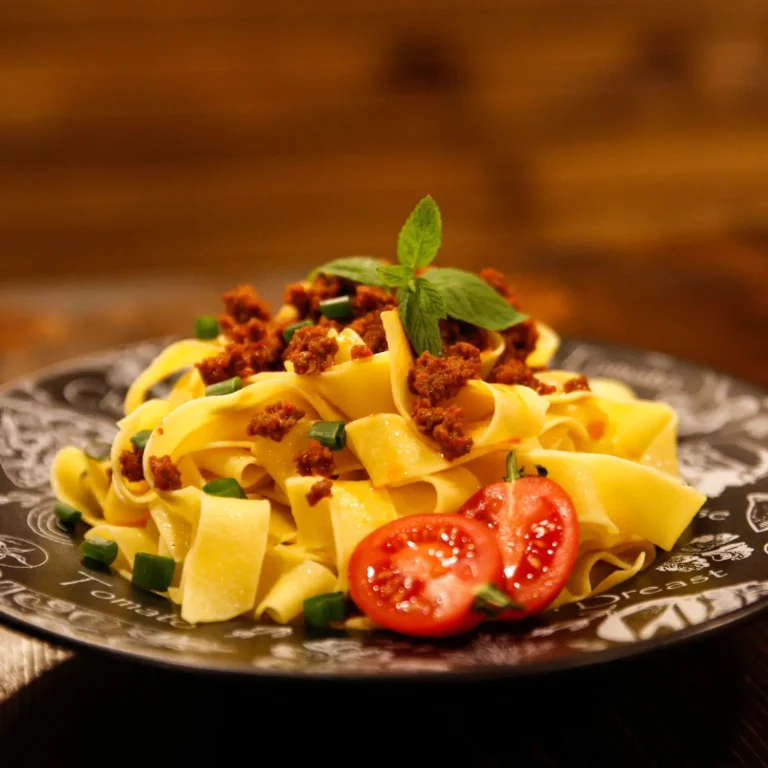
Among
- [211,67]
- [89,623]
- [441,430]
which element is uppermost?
[211,67]

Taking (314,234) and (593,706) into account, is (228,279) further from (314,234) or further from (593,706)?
(593,706)

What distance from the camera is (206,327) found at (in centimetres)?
395

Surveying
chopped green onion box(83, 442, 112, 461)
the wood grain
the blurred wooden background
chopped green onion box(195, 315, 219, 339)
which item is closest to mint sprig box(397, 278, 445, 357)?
chopped green onion box(195, 315, 219, 339)

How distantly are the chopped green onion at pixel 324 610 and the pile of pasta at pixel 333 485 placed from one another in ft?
0.32

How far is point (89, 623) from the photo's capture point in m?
2.51

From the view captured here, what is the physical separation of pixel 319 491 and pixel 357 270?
3.23 ft

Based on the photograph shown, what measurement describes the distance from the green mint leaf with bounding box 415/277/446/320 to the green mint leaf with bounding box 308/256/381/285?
270 millimetres

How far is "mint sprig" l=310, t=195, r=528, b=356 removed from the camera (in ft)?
10.7

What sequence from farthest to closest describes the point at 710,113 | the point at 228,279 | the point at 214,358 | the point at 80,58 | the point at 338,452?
the point at 710,113 → the point at 80,58 → the point at 228,279 → the point at 214,358 → the point at 338,452

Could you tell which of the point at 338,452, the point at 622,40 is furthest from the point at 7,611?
the point at 622,40

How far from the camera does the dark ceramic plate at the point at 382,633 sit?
2.30 meters

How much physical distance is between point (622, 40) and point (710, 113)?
4.21ft

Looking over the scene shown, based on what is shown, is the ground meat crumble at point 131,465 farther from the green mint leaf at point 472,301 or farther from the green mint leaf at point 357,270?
the green mint leaf at point 472,301

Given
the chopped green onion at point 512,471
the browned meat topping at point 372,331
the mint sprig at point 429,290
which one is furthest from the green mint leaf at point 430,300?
the chopped green onion at point 512,471
